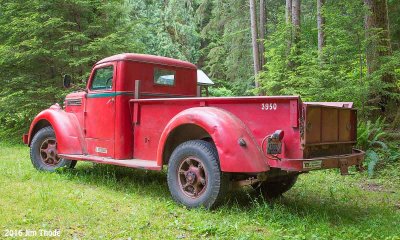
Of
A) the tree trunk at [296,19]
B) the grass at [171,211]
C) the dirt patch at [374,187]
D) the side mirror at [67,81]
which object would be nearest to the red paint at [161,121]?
the side mirror at [67,81]

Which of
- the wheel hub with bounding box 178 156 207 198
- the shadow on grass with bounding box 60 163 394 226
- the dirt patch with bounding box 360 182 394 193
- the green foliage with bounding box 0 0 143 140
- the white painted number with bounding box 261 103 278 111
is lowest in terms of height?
the dirt patch with bounding box 360 182 394 193

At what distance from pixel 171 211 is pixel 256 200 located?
1.21 meters

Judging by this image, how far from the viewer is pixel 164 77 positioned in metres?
7.12

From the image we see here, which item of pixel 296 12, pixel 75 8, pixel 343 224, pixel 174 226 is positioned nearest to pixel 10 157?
pixel 75 8

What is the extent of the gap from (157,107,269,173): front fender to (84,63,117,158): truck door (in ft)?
6.47

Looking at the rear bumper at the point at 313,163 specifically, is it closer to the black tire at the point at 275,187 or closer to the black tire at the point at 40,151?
the black tire at the point at 275,187

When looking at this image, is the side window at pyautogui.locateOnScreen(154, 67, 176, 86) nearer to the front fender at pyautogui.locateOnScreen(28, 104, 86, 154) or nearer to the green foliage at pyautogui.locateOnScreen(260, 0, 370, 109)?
the front fender at pyautogui.locateOnScreen(28, 104, 86, 154)

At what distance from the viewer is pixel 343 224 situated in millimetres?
4762

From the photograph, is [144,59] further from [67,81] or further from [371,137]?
[371,137]

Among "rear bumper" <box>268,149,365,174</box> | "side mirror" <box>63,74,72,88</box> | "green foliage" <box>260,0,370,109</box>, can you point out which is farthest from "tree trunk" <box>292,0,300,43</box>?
"rear bumper" <box>268,149,365,174</box>

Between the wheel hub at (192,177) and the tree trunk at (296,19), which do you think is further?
the tree trunk at (296,19)

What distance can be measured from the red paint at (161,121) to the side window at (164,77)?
0.05m

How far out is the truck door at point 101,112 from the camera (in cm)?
657

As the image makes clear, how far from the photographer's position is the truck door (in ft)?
21.6
